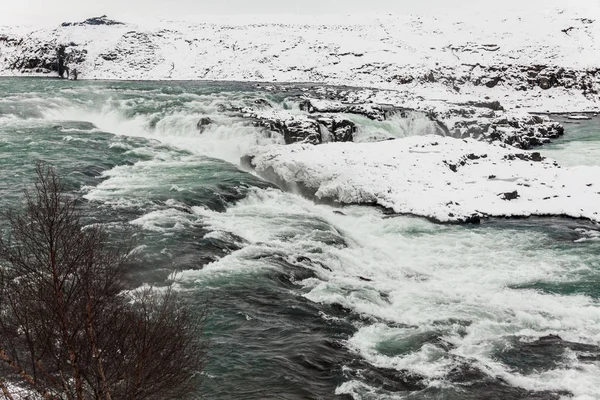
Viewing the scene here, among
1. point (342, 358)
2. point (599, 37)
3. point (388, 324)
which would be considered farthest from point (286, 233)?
point (599, 37)

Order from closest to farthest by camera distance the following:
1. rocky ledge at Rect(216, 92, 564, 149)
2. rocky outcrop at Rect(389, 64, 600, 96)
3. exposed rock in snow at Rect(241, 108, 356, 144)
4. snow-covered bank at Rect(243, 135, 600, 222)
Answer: snow-covered bank at Rect(243, 135, 600, 222)
exposed rock in snow at Rect(241, 108, 356, 144)
rocky ledge at Rect(216, 92, 564, 149)
rocky outcrop at Rect(389, 64, 600, 96)

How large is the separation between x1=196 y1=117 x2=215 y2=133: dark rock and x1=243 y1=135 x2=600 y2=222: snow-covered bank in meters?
7.24

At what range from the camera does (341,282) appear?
57.5ft

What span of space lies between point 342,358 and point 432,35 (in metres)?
104

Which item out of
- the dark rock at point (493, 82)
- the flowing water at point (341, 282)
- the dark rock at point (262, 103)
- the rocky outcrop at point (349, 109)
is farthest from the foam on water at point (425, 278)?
the dark rock at point (493, 82)

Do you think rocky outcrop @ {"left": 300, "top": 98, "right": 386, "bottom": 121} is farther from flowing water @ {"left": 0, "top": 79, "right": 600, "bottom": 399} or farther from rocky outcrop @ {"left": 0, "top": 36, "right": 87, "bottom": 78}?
rocky outcrop @ {"left": 0, "top": 36, "right": 87, "bottom": 78}

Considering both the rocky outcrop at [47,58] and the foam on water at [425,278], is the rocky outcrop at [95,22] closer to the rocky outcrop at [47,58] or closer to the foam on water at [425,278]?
the rocky outcrop at [47,58]

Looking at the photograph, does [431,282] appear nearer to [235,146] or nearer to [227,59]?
[235,146]

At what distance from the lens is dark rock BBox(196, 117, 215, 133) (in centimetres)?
3894

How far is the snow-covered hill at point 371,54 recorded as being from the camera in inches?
3071

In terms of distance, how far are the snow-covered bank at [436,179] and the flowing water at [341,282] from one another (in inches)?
49.0

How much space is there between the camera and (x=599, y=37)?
91.1m

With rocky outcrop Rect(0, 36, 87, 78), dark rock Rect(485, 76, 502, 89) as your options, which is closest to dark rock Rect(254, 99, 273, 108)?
dark rock Rect(485, 76, 502, 89)

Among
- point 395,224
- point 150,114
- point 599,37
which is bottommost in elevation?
point 395,224
